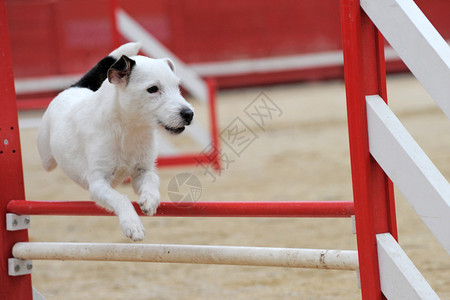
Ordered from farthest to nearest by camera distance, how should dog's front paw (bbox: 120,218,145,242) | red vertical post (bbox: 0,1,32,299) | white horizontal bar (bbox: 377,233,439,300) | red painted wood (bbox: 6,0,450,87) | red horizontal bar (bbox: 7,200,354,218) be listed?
red painted wood (bbox: 6,0,450,87)
red vertical post (bbox: 0,1,32,299)
dog's front paw (bbox: 120,218,145,242)
red horizontal bar (bbox: 7,200,354,218)
white horizontal bar (bbox: 377,233,439,300)

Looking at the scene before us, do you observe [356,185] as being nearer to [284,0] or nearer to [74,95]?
[74,95]

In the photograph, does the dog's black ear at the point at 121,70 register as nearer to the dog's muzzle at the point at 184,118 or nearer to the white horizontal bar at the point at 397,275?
the dog's muzzle at the point at 184,118

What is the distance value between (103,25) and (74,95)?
35.0ft

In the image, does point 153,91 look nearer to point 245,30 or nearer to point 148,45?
point 148,45

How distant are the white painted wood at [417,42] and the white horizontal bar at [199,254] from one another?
21.7 inches

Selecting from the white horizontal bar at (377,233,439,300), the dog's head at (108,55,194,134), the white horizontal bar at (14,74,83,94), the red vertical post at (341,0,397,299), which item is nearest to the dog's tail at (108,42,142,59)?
the dog's head at (108,55,194,134)

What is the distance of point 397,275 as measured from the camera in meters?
1.95

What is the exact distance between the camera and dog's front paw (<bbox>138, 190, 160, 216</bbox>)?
2.58 m

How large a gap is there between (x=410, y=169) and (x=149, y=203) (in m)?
0.99

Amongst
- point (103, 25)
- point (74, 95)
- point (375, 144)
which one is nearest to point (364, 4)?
point (375, 144)

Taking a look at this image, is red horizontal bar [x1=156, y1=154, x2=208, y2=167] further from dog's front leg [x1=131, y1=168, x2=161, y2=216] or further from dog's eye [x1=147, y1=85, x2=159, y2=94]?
dog's eye [x1=147, y1=85, x2=159, y2=94]

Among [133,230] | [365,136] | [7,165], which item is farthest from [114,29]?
[365,136]

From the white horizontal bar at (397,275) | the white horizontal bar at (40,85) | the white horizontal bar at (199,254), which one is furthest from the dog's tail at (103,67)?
the white horizontal bar at (40,85)

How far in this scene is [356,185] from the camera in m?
2.00
